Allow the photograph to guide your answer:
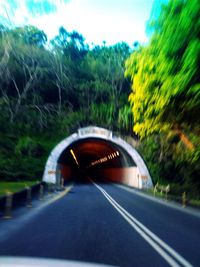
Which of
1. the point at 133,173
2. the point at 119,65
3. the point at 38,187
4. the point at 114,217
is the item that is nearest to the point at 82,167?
the point at 119,65

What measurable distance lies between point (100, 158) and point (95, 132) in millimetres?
31771

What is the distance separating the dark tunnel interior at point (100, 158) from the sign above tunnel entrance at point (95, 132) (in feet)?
8.02

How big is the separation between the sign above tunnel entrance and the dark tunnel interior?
2.44m

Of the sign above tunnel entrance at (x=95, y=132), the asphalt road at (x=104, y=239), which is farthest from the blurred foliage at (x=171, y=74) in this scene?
the sign above tunnel entrance at (x=95, y=132)

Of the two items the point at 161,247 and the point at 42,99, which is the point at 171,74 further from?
the point at 42,99

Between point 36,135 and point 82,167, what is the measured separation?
6016 centimetres

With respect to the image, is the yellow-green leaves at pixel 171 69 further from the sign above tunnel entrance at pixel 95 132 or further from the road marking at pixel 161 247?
the sign above tunnel entrance at pixel 95 132

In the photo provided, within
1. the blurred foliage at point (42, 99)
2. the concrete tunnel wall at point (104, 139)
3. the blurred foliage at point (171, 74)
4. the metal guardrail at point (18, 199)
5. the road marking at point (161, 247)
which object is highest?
the blurred foliage at point (42, 99)

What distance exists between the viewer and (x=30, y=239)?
11.0 m

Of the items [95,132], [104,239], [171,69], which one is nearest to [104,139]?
[95,132]

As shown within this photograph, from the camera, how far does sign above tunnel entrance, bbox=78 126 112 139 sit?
5062cm

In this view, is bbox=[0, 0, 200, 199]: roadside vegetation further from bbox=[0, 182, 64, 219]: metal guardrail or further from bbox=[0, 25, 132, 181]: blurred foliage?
bbox=[0, 182, 64, 219]: metal guardrail

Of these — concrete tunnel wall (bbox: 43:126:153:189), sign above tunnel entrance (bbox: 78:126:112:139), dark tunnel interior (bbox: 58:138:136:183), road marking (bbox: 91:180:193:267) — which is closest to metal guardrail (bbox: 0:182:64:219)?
road marking (bbox: 91:180:193:267)

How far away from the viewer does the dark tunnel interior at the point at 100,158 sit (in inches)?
2162
